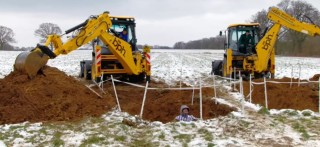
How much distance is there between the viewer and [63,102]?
1091cm

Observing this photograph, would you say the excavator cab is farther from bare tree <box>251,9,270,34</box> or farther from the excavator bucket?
bare tree <box>251,9,270,34</box>

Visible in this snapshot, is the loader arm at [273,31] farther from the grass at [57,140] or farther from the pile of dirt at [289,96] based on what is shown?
the grass at [57,140]

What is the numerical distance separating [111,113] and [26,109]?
2.07 metres

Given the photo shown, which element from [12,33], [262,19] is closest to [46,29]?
[12,33]

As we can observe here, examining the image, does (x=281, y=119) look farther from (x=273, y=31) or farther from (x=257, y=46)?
(x=273, y=31)

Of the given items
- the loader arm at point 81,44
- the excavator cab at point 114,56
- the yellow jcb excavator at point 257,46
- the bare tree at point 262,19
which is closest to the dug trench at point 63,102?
the loader arm at point 81,44

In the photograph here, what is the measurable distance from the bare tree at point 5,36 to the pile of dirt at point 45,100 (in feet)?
343

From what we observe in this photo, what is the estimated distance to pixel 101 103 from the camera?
11508 millimetres

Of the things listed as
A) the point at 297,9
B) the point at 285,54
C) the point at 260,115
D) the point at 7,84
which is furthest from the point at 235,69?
the point at 285,54

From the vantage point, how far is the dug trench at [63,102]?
33.2ft

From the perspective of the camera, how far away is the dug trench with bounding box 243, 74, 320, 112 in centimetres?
1345

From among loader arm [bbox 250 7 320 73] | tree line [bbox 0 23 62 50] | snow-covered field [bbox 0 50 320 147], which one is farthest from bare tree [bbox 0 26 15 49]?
snow-covered field [bbox 0 50 320 147]

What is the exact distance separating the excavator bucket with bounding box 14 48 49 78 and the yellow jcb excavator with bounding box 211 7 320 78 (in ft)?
33.0

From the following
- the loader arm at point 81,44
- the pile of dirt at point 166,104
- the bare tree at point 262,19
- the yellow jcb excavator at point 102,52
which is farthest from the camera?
→ the bare tree at point 262,19
